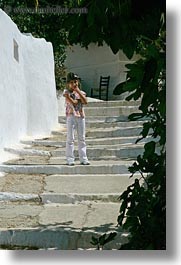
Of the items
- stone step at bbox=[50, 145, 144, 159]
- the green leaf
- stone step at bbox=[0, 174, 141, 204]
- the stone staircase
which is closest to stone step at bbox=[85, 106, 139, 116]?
the stone staircase

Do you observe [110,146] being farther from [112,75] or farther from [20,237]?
[20,237]

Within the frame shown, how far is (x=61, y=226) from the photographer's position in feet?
5.80

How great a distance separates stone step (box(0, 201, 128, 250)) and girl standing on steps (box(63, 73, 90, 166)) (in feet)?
0.60

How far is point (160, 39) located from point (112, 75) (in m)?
0.24

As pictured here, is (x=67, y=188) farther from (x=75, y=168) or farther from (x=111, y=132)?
(x=111, y=132)

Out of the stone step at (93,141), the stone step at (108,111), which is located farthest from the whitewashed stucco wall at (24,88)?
the stone step at (108,111)

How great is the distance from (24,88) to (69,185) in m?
0.43

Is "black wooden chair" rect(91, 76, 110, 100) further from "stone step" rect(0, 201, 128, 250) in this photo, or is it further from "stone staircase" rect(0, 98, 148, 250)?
"stone step" rect(0, 201, 128, 250)

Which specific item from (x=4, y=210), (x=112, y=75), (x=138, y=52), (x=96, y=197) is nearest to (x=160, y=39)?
(x=138, y=52)

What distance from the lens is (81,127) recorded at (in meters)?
1.92

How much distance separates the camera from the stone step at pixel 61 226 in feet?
5.72

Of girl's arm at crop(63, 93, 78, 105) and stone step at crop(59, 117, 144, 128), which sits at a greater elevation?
girl's arm at crop(63, 93, 78, 105)

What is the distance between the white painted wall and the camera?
1.79 meters

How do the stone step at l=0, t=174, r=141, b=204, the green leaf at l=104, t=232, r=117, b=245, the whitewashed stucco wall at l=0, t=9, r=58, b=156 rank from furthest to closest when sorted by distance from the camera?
the whitewashed stucco wall at l=0, t=9, r=58, b=156 < the stone step at l=0, t=174, r=141, b=204 < the green leaf at l=104, t=232, r=117, b=245
